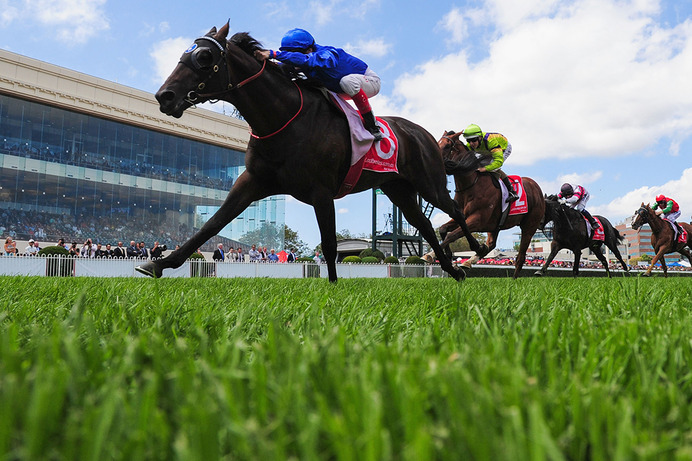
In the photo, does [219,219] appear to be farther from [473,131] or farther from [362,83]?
[473,131]

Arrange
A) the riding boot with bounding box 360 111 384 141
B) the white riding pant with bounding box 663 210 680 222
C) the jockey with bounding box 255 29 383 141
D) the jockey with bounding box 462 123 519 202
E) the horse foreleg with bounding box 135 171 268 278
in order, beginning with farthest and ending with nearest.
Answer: the white riding pant with bounding box 663 210 680 222 → the jockey with bounding box 462 123 519 202 → the riding boot with bounding box 360 111 384 141 → the jockey with bounding box 255 29 383 141 → the horse foreleg with bounding box 135 171 268 278

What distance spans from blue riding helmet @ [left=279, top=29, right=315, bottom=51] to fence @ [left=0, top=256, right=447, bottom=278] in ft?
36.3

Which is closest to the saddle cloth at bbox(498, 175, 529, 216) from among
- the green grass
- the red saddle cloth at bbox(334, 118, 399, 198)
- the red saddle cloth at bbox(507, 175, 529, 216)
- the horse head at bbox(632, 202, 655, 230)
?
the red saddle cloth at bbox(507, 175, 529, 216)

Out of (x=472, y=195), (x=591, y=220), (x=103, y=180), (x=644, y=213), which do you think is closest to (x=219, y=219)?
(x=472, y=195)

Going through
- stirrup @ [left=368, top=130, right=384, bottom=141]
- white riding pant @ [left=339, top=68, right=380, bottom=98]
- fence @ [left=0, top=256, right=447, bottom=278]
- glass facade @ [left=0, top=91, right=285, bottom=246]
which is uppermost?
glass facade @ [left=0, top=91, right=285, bottom=246]

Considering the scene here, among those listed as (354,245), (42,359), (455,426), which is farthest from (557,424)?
(354,245)

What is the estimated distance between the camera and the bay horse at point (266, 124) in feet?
13.1

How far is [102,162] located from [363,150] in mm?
42087

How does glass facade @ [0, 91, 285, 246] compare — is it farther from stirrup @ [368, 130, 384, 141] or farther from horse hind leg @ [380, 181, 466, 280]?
stirrup @ [368, 130, 384, 141]

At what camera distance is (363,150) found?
15.6 ft

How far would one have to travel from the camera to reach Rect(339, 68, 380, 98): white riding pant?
4.77 metres

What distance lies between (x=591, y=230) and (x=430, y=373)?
1521cm

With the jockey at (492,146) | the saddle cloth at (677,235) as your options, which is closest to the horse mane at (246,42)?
the jockey at (492,146)

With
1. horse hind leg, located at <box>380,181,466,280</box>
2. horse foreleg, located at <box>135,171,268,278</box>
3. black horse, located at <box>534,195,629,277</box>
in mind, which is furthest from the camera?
black horse, located at <box>534,195,629,277</box>
